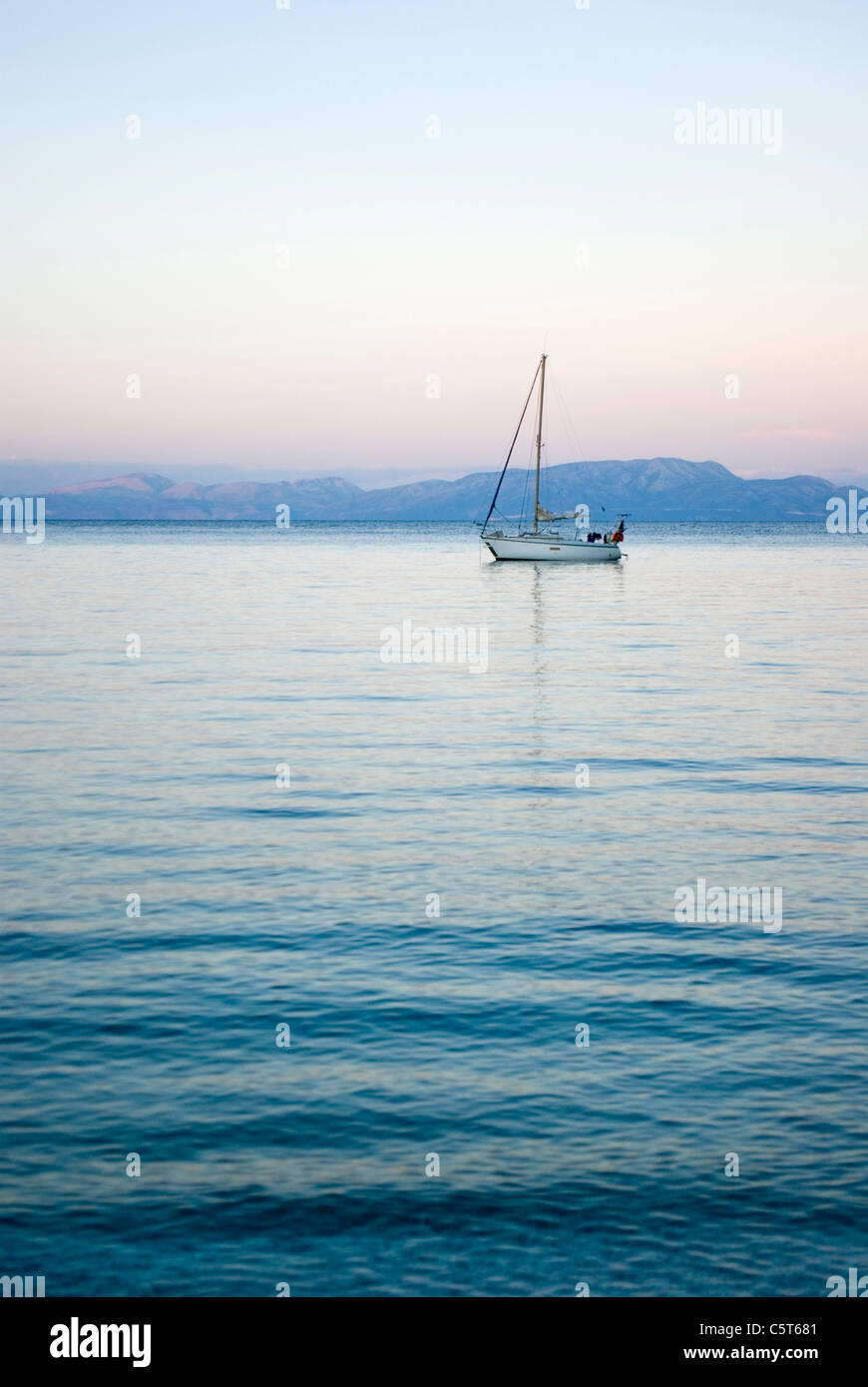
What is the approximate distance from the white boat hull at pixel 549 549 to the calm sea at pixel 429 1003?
94951 mm

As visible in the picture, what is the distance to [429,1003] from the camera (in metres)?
14.1

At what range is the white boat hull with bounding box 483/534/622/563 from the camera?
129750 mm

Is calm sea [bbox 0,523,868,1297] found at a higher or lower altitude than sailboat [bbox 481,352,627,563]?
lower

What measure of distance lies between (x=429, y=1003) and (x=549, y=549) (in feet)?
387

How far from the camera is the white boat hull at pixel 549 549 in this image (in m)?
130

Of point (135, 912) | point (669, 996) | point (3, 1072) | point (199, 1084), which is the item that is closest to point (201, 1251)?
point (199, 1084)

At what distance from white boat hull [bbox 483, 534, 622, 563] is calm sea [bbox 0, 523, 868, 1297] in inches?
3738

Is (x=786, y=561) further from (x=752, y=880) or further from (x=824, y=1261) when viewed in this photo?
(x=824, y=1261)
